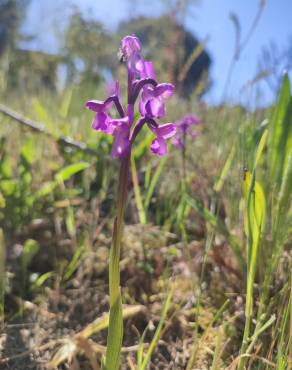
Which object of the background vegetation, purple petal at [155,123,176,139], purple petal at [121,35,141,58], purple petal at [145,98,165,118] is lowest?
the background vegetation

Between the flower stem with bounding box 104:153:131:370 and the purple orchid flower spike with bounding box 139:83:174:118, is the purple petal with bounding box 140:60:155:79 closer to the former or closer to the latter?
the purple orchid flower spike with bounding box 139:83:174:118

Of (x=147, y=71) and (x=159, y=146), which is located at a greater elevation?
(x=147, y=71)

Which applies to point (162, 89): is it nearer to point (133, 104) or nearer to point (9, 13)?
point (133, 104)

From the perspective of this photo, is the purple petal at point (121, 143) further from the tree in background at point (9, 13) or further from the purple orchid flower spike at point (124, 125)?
the tree in background at point (9, 13)

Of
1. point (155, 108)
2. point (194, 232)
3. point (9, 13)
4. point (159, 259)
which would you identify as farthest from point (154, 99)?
point (9, 13)

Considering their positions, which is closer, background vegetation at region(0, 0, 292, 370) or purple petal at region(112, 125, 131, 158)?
purple petal at region(112, 125, 131, 158)

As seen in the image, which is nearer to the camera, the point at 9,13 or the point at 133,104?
the point at 133,104

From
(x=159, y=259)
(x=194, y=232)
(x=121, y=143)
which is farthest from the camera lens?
(x=194, y=232)

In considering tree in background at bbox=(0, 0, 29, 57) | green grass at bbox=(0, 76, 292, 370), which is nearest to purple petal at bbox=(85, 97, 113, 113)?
green grass at bbox=(0, 76, 292, 370)

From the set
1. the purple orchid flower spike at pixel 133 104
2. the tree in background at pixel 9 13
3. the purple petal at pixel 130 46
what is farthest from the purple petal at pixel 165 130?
the tree in background at pixel 9 13
